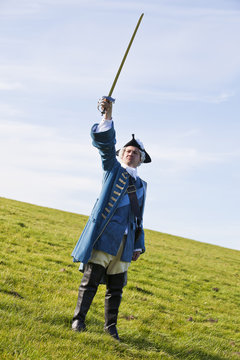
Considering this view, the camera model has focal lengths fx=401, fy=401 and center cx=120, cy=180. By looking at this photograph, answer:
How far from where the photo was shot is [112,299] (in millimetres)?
6863

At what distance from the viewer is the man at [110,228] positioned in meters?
6.33

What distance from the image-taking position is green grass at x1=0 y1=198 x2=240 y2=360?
5.74 m

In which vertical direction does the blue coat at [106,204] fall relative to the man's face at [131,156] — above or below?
below

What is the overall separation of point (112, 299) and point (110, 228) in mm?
1324

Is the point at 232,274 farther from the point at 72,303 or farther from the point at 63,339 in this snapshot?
the point at 63,339

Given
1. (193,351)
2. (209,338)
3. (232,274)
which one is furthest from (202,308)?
(232,274)

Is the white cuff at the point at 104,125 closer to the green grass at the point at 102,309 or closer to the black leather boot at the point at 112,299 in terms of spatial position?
the black leather boot at the point at 112,299

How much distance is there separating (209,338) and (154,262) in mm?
8888

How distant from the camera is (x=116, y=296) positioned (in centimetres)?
685

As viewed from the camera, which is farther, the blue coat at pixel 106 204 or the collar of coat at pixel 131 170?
the collar of coat at pixel 131 170

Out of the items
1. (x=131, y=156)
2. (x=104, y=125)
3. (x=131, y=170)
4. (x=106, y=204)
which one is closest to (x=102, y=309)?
(x=106, y=204)

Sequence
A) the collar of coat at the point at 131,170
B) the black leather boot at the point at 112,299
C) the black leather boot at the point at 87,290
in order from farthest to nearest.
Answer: the collar of coat at the point at 131,170 → the black leather boot at the point at 112,299 → the black leather boot at the point at 87,290

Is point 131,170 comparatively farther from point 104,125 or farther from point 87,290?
point 87,290

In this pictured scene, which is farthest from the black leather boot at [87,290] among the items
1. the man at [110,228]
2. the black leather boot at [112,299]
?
the black leather boot at [112,299]
